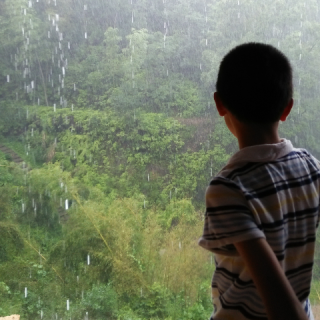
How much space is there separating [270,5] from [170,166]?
1170mm

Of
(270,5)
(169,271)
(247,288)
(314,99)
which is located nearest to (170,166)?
(169,271)

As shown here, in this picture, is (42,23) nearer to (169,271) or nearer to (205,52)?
(205,52)

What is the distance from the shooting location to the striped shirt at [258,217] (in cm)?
48

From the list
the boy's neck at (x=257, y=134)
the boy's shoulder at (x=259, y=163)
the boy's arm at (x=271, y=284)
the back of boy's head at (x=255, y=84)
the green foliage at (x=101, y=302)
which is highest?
the back of boy's head at (x=255, y=84)

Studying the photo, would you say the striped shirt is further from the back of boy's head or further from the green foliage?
the green foliage

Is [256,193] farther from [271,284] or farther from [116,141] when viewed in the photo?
[116,141]

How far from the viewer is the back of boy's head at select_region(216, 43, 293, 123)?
523 mm

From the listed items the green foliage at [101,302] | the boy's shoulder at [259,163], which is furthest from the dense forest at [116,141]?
the boy's shoulder at [259,163]

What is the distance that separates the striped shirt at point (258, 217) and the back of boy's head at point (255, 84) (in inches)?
1.8

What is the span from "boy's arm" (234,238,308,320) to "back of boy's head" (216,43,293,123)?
17 centimetres

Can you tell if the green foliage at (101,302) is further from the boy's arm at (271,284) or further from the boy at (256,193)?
the boy's arm at (271,284)

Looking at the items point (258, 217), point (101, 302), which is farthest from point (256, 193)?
point (101, 302)

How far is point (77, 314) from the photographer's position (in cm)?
240

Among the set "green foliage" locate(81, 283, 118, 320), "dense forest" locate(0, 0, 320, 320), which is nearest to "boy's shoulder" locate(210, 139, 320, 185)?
"dense forest" locate(0, 0, 320, 320)
